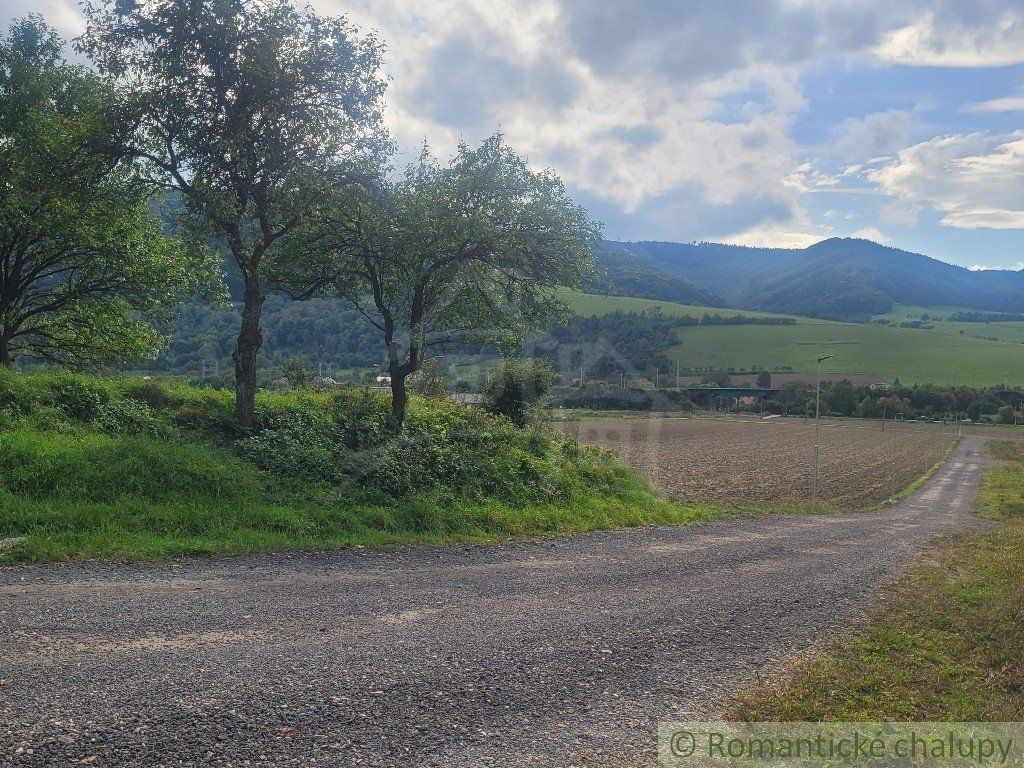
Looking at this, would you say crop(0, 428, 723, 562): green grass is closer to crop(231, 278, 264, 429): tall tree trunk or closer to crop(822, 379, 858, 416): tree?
crop(231, 278, 264, 429): tall tree trunk

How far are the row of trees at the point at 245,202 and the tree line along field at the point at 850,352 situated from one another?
10071 cm

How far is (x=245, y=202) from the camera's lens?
50.5ft

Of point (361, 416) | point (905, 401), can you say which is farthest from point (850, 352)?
point (361, 416)

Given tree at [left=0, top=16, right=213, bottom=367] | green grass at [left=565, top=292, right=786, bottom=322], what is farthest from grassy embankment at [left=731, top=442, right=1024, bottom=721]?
green grass at [left=565, top=292, right=786, bottom=322]

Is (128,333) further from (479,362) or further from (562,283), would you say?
(562,283)

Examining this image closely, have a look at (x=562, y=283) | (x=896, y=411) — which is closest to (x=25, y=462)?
(x=562, y=283)

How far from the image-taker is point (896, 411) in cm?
12381

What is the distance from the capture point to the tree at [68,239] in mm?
15477

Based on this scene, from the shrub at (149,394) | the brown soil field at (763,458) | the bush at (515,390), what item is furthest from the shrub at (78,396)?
the brown soil field at (763,458)

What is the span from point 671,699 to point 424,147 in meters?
16.2

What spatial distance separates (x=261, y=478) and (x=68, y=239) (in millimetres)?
11773

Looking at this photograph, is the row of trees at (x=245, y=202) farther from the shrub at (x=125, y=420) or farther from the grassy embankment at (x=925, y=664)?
the grassy embankment at (x=925, y=664)

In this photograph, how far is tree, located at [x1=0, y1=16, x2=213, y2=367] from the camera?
1548cm

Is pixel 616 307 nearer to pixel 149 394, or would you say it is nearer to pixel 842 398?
pixel 842 398
